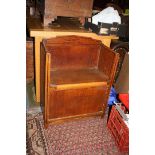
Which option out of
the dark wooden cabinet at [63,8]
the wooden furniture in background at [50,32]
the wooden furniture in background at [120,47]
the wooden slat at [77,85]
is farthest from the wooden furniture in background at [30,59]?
the wooden furniture in background at [120,47]

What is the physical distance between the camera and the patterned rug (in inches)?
61.7

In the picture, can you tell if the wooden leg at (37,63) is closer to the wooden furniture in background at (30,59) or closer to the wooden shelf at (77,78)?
the wooden shelf at (77,78)

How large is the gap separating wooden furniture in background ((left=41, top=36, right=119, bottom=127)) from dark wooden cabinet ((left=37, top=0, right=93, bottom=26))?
0.66 ft

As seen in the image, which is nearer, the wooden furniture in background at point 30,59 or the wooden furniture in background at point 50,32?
the wooden furniture in background at point 50,32

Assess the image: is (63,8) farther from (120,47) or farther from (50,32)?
(120,47)

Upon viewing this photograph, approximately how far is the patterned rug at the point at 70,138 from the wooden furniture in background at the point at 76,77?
0.31ft

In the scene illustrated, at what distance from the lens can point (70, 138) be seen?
1.69 meters

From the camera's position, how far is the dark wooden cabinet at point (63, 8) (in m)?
1.61

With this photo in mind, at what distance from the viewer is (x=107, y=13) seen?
5.89ft

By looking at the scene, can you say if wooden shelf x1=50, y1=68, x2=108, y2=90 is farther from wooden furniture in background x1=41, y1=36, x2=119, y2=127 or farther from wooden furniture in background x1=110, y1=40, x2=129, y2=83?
wooden furniture in background x1=110, y1=40, x2=129, y2=83
